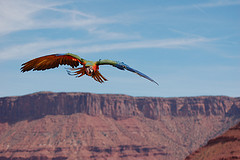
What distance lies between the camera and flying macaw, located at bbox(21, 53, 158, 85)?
21.9 ft

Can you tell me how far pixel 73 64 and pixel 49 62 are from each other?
0.42 metres

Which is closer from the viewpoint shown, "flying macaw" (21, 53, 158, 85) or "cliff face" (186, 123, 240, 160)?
"flying macaw" (21, 53, 158, 85)

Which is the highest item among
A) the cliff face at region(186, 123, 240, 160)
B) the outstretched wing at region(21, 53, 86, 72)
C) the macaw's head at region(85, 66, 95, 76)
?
the outstretched wing at region(21, 53, 86, 72)

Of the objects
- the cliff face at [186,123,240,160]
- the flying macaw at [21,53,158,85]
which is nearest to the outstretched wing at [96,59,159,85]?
the flying macaw at [21,53,158,85]

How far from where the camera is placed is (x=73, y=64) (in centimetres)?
755

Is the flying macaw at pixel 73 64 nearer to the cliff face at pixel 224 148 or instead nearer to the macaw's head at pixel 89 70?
the macaw's head at pixel 89 70

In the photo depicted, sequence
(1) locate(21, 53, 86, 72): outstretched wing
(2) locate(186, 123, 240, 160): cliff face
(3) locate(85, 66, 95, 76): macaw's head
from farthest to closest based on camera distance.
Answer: (2) locate(186, 123, 240, 160): cliff face, (1) locate(21, 53, 86, 72): outstretched wing, (3) locate(85, 66, 95, 76): macaw's head

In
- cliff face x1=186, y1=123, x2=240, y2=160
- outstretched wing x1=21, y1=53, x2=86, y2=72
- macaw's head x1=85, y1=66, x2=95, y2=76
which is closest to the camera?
macaw's head x1=85, y1=66, x2=95, y2=76

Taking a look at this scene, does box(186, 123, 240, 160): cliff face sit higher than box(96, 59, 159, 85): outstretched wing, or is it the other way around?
box(96, 59, 159, 85): outstretched wing

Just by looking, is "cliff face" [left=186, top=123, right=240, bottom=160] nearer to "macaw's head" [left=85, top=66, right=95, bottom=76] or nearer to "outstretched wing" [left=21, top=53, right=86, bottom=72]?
"outstretched wing" [left=21, top=53, right=86, bottom=72]

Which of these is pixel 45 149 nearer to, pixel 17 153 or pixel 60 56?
pixel 17 153

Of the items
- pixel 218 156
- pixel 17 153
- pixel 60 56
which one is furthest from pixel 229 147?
pixel 17 153

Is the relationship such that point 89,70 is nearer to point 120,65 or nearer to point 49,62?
point 120,65

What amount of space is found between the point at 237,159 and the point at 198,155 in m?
15.8
